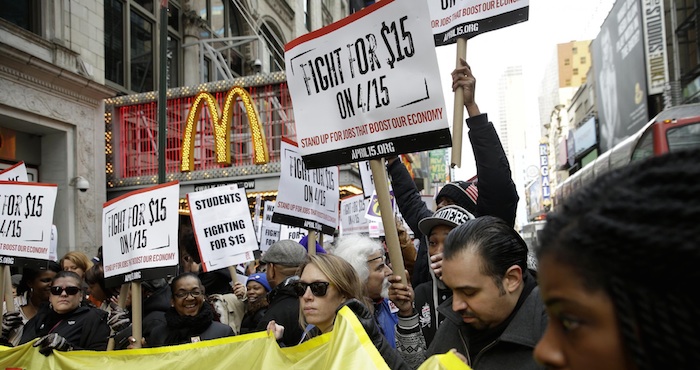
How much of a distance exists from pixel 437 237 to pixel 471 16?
1563 mm

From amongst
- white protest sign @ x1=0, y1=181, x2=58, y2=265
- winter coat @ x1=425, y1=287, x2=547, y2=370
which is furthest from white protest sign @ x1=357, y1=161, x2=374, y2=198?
winter coat @ x1=425, y1=287, x2=547, y2=370

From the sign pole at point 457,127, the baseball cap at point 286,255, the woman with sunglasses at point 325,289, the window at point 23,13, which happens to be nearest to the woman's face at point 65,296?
the baseball cap at point 286,255

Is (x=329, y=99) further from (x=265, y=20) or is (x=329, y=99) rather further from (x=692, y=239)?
(x=265, y=20)

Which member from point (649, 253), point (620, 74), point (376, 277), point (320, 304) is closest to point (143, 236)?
point (376, 277)

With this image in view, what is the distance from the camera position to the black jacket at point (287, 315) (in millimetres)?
4055

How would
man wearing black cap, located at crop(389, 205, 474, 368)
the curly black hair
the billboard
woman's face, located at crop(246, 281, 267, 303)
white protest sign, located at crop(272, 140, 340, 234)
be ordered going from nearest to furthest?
the curly black hair → man wearing black cap, located at crop(389, 205, 474, 368) → woman's face, located at crop(246, 281, 267, 303) → white protest sign, located at crop(272, 140, 340, 234) → the billboard

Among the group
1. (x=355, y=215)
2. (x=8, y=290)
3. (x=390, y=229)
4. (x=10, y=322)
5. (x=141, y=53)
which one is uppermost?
(x=141, y=53)

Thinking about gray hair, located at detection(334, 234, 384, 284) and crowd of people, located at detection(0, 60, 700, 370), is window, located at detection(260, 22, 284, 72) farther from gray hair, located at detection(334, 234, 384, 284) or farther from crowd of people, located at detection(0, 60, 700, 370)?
gray hair, located at detection(334, 234, 384, 284)

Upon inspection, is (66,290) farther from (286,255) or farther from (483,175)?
(483,175)

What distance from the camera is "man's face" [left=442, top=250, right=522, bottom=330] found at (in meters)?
2.02

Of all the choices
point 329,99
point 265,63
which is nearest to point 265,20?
point 265,63

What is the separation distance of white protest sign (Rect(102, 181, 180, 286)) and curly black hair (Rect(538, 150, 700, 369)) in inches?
160

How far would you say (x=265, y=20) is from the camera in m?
22.0

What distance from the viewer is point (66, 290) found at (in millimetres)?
4543
